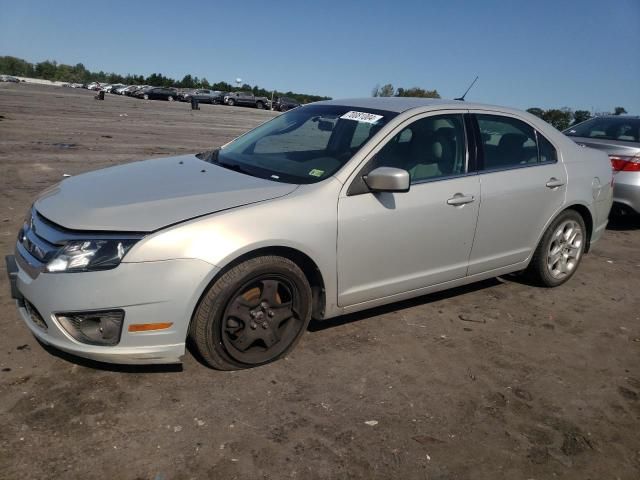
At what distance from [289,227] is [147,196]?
823 millimetres

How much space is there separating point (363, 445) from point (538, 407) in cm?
113

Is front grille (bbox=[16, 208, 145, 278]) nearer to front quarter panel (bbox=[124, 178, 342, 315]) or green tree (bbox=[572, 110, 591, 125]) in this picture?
front quarter panel (bbox=[124, 178, 342, 315])

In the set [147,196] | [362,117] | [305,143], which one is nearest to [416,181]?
[362,117]

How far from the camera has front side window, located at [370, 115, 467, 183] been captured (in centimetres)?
372

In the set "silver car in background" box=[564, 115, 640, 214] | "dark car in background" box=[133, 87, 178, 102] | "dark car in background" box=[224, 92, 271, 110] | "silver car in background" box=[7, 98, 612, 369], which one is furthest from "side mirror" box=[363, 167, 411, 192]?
"dark car in background" box=[133, 87, 178, 102]

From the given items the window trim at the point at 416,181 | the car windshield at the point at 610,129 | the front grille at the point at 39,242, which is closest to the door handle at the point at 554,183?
the window trim at the point at 416,181

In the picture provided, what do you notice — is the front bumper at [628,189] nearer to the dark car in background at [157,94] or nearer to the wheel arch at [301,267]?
the wheel arch at [301,267]

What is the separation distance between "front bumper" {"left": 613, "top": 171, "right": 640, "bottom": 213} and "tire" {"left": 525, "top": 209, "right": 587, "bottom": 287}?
2.19m

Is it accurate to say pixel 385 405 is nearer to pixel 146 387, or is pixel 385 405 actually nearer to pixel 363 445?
pixel 363 445

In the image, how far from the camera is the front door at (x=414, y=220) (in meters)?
3.48

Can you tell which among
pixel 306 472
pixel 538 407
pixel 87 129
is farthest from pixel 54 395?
pixel 87 129

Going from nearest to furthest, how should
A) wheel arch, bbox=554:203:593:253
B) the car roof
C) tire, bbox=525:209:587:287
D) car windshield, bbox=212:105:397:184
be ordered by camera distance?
1. car windshield, bbox=212:105:397:184
2. the car roof
3. tire, bbox=525:209:587:287
4. wheel arch, bbox=554:203:593:253

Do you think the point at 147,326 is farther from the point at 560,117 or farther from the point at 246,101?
the point at 246,101

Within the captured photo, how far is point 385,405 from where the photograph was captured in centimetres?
305
